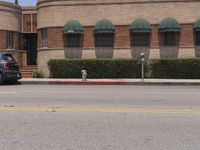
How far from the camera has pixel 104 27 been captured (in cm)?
2941

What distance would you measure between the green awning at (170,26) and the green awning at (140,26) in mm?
805

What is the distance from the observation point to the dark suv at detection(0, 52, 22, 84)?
2359 centimetres

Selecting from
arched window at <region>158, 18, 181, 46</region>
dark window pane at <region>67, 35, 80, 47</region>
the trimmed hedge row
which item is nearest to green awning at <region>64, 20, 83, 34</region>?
dark window pane at <region>67, 35, 80, 47</region>

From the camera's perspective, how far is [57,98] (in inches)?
619

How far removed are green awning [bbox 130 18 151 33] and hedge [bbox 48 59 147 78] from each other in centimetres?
212

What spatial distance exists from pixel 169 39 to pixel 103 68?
184 inches

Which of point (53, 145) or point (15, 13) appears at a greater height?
point (15, 13)

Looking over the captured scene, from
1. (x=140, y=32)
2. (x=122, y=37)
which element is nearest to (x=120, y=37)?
(x=122, y=37)

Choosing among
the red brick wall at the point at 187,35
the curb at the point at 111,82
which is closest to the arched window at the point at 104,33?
the red brick wall at the point at 187,35

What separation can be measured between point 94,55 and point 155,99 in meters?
15.1

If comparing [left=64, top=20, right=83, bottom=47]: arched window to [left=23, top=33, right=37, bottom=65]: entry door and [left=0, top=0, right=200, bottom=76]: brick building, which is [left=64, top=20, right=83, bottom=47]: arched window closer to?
[left=0, top=0, right=200, bottom=76]: brick building

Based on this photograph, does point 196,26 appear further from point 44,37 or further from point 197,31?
point 44,37

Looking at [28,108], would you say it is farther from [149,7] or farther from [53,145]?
[149,7]

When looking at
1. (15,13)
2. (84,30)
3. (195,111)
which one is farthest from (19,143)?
(15,13)
